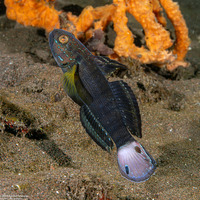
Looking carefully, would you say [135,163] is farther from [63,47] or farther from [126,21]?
[126,21]

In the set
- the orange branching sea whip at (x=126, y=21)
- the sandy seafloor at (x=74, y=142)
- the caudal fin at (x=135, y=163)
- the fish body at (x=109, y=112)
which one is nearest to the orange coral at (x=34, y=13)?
the orange branching sea whip at (x=126, y=21)

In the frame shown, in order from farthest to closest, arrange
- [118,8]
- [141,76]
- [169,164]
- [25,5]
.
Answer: [25,5] → [118,8] → [141,76] → [169,164]

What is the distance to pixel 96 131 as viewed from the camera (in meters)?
2.24

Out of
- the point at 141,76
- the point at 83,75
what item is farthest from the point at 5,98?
the point at 141,76

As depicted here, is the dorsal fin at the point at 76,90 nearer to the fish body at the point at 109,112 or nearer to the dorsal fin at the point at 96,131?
the fish body at the point at 109,112

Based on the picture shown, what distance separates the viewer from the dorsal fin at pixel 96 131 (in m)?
2.21

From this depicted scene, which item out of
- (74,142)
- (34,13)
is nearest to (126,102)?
(74,142)

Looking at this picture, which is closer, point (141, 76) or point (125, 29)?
point (141, 76)

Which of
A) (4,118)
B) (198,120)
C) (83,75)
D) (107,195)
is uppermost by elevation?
(83,75)

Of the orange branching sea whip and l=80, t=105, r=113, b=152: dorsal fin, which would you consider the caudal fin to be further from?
the orange branching sea whip

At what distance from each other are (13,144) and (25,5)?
14.7 ft

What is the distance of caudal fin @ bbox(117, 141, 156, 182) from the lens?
2.17 metres

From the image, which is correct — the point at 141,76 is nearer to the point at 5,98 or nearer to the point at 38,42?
the point at 5,98

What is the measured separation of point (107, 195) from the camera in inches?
94.7
